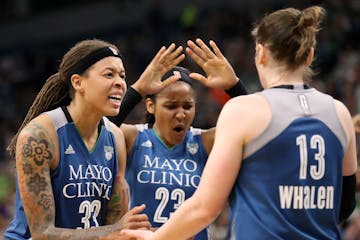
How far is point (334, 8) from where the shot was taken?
12328 mm

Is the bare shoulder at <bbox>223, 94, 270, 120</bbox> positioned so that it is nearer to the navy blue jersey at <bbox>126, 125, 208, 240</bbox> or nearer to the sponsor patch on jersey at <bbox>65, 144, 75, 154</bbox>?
the sponsor patch on jersey at <bbox>65, 144, 75, 154</bbox>

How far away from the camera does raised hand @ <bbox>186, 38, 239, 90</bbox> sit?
498 centimetres

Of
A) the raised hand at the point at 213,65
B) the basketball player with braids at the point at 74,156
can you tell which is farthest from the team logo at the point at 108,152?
the raised hand at the point at 213,65

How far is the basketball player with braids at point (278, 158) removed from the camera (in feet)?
12.0

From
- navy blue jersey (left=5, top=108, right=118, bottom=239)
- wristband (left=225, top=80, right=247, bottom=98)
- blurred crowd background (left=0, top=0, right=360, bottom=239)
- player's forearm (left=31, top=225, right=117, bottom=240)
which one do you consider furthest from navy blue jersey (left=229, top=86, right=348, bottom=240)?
blurred crowd background (left=0, top=0, right=360, bottom=239)

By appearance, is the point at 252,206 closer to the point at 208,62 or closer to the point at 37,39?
the point at 208,62

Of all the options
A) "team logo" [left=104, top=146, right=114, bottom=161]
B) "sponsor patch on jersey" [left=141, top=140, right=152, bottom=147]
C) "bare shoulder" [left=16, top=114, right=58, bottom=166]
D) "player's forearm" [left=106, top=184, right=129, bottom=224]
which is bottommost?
"player's forearm" [left=106, top=184, right=129, bottom=224]

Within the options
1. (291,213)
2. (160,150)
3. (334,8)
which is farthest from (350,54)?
(291,213)

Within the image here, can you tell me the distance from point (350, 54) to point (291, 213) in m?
7.93

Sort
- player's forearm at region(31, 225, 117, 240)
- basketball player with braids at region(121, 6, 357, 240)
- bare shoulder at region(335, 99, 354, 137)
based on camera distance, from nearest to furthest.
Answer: basketball player with braids at region(121, 6, 357, 240)
bare shoulder at region(335, 99, 354, 137)
player's forearm at region(31, 225, 117, 240)

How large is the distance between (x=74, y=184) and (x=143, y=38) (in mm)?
10134

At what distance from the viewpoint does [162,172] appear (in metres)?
5.37

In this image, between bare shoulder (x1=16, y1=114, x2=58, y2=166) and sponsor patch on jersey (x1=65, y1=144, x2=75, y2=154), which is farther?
sponsor patch on jersey (x1=65, y1=144, x2=75, y2=154)

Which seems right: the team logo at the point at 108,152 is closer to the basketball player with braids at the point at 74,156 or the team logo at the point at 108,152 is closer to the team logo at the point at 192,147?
the basketball player with braids at the point at 74,156
